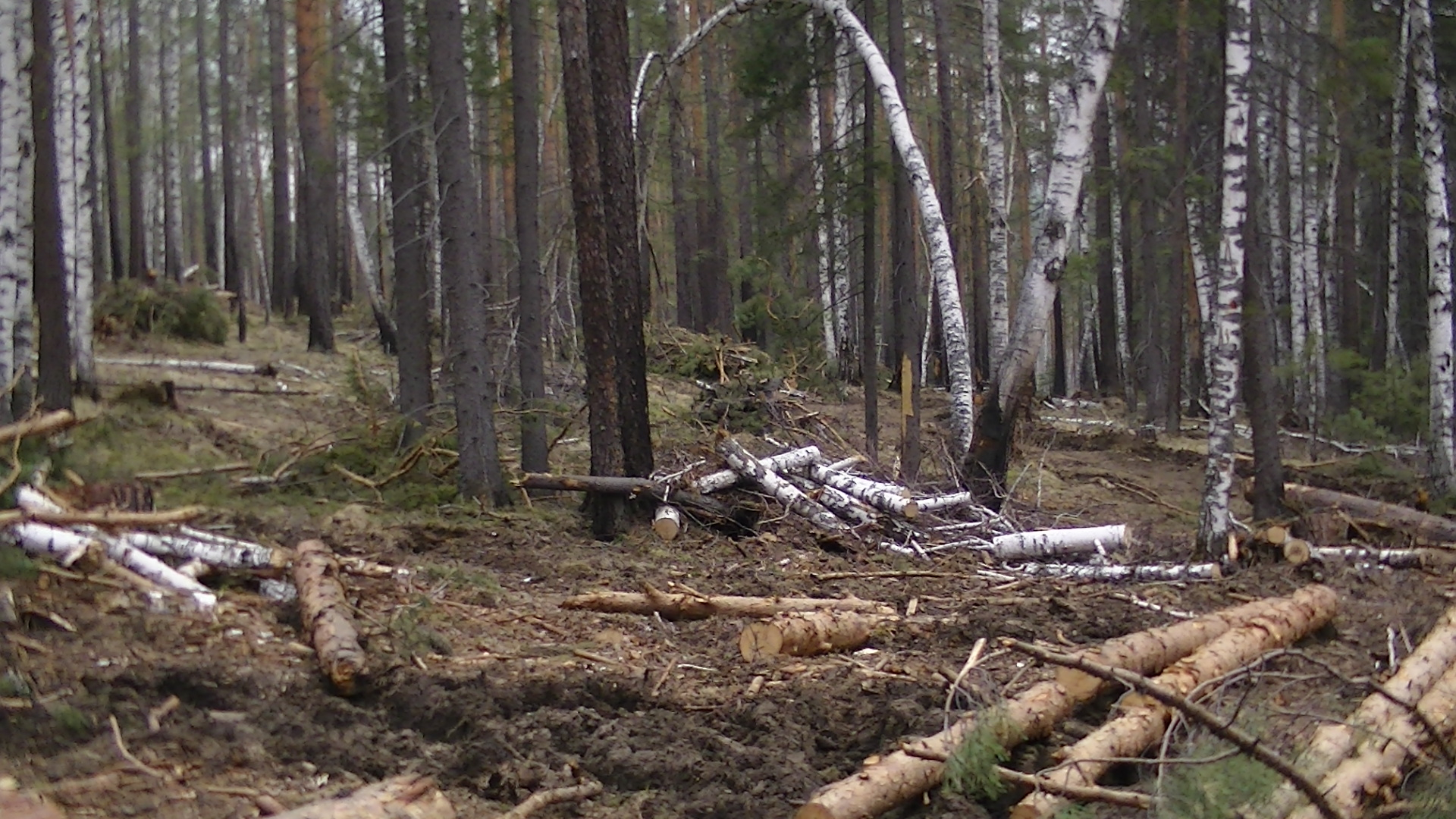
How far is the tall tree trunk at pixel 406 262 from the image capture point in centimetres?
1234

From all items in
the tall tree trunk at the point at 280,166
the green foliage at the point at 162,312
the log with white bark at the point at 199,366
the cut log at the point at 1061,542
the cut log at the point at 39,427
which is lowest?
the cut log at the point at 1061,542

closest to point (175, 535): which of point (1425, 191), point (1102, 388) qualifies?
point (1425, 191)

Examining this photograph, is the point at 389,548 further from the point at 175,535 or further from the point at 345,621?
the point at 345,621

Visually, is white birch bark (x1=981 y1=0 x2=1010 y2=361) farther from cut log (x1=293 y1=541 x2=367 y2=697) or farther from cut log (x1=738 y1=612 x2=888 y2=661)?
cut log (x1=293 y1=541 x2=367 y2=697)

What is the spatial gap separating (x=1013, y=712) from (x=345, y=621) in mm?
3306

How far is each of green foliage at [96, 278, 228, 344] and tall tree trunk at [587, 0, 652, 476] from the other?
39.3 ft

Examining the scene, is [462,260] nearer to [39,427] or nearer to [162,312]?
[39,427]

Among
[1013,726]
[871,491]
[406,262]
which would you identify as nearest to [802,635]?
[1013,726]

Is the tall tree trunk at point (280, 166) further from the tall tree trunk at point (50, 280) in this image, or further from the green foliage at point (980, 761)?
the green foliage at point (980, 761)

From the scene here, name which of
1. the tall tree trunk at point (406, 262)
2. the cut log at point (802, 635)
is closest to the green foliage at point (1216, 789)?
the cut log at point (802, 635)

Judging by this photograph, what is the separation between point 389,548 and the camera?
9055 millimetres

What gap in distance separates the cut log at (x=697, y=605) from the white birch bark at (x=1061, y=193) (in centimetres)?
392

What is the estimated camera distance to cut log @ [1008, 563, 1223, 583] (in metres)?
9.22

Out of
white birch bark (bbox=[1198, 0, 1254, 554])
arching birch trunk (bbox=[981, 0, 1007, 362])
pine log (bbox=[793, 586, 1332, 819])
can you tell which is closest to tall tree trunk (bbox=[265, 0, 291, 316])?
arching birch trunk (bbox=[981, 0, 1007, 362])
